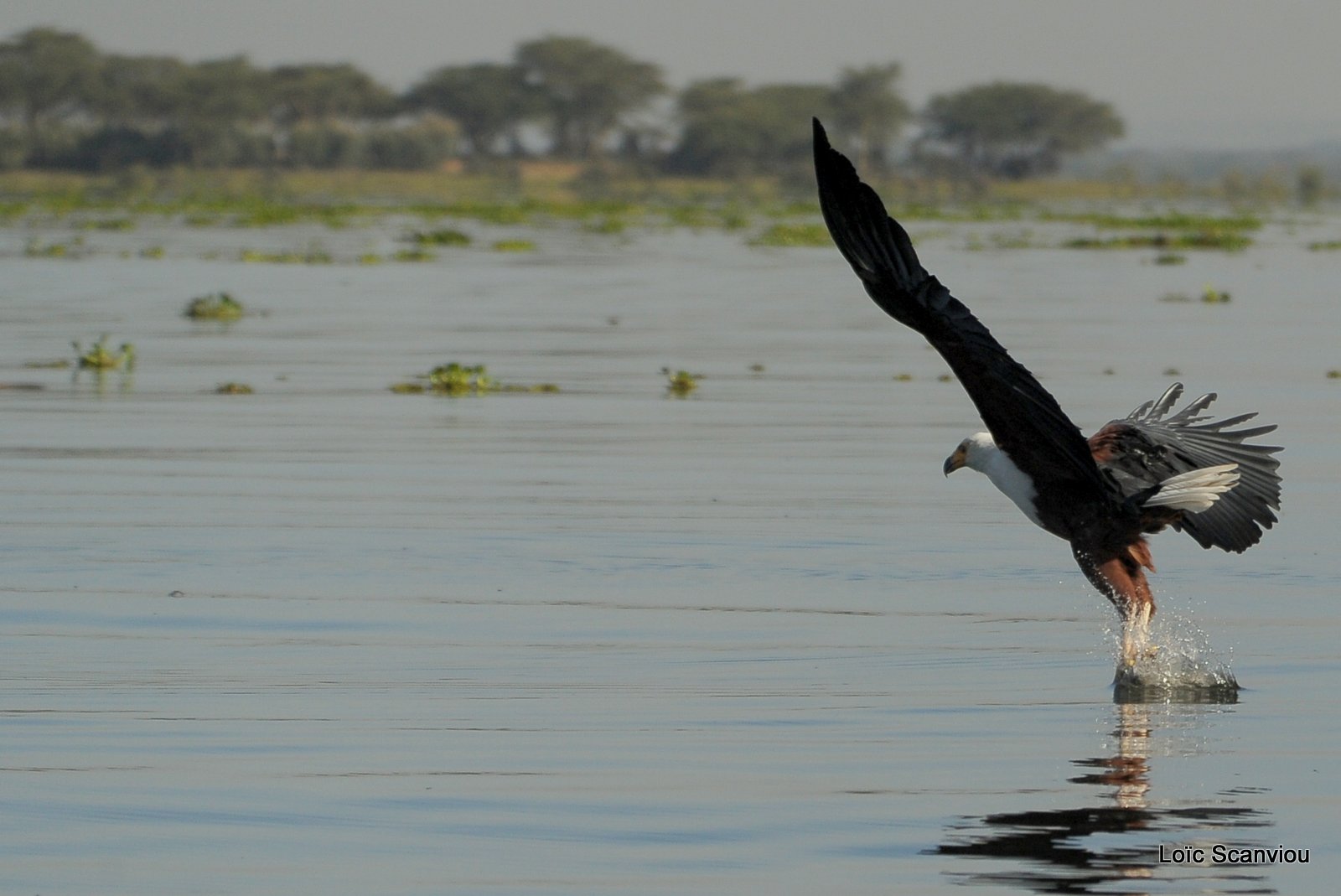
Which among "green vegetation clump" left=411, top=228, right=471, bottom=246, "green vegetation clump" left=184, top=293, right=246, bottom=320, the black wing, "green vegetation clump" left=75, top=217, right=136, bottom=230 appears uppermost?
"green vegetation clump" left=75, top=217, right=136, bottom=230

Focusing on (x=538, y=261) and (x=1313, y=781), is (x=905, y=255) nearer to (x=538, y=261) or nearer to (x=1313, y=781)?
(x=1313, y=781)

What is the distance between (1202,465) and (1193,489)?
37.6 inches

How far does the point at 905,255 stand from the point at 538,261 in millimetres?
28847

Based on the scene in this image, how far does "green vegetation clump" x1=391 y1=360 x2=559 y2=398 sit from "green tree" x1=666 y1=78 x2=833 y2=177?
310ft

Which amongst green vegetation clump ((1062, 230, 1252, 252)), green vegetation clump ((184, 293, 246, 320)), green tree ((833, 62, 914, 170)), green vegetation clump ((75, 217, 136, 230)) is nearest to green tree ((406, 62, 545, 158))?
green tree ((833, 62, 914, 170))

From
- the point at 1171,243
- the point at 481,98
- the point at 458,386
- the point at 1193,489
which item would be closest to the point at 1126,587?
the point at 1193,489

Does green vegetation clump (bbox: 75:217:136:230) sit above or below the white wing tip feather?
above

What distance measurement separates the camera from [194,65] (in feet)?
378

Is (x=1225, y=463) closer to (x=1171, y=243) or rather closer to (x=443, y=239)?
(x=443, y=239)

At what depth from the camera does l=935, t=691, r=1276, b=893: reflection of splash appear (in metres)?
5.07

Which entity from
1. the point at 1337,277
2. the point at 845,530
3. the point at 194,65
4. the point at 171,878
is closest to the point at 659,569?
the point at 845,530

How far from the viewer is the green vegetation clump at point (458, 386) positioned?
15.7 m

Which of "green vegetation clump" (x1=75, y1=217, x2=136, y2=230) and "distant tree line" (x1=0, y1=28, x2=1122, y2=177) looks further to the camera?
"distant tree line" (x1=0, y1=28, x2=1122, y2=177)

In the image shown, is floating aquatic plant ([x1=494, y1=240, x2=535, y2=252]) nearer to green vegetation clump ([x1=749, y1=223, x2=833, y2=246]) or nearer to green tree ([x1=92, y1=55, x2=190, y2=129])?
green vegetation clump ([x1=749, y1=223, x2=833, y2=246])
